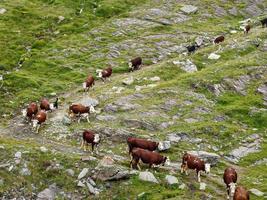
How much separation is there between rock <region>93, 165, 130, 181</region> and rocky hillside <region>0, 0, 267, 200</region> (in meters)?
0.05

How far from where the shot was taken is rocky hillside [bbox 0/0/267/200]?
26.5m

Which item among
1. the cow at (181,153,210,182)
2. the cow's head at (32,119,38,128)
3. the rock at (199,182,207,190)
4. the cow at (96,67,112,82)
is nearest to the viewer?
the rock at (199,182,207,190)

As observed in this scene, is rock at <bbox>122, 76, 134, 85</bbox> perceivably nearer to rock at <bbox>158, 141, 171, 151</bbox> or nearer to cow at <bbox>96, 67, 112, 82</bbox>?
cow at <bbox>96, 67, 112, 82</bbox>

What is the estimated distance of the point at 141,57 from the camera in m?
49.8

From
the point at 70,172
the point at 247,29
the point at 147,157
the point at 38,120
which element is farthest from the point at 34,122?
the point at 247,29

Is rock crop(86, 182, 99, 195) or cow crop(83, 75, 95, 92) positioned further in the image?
cow crop(83, 75, 95, 92)

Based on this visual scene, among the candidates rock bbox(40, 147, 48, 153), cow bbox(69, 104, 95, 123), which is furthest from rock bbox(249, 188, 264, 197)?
cow bbox(69, 104, 95, 123)

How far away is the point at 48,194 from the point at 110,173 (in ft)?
10.5

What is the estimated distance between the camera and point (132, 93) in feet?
128

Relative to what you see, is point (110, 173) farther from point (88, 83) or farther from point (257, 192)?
point (88, 83)

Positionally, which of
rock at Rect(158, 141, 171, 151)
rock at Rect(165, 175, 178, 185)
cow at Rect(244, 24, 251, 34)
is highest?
rock at Rect(165, 175, 178, 185)

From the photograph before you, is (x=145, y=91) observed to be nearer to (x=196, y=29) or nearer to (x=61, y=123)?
(x=61, y=123)

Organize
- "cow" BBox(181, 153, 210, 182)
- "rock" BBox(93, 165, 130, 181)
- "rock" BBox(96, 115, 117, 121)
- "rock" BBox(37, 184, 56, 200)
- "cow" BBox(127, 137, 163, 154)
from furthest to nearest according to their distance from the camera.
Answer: "rock" BBox(96, 115, 117, 121) → "cow" BBox(127, 137, 163, 154) → "cow" BBox(181, 153, 210, 182) → "rock" BBox(93, 165, 130, 181) → "rock" BBox(37, 184, 56, 200)

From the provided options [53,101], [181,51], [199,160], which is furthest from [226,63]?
[199,160]
